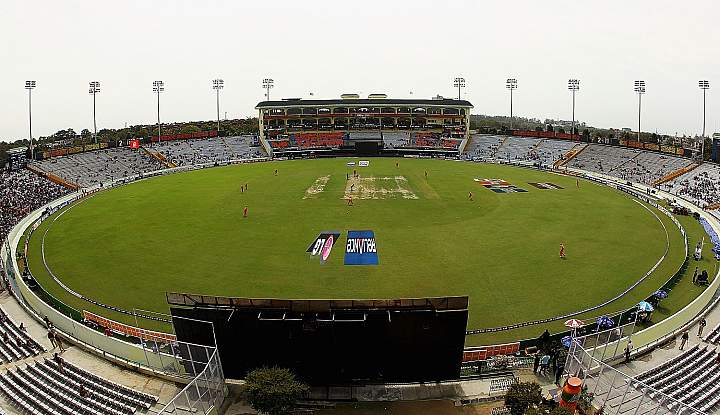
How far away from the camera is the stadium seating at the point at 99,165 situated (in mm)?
74875

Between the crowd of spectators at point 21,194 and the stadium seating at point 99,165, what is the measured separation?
13.4 ft

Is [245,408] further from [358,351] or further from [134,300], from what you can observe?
[134,300]

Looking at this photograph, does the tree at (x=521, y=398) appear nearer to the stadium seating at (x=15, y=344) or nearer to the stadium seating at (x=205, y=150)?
the stadium seating at (x=15, y=344)

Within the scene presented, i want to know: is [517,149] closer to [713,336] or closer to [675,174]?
[675,174]

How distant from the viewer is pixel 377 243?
131 feet

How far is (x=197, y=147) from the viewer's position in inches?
4006

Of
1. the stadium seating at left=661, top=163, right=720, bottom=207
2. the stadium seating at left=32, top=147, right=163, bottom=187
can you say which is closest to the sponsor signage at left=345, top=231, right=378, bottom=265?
the stadium seating at left=661, top=163, right=720, bottom=207

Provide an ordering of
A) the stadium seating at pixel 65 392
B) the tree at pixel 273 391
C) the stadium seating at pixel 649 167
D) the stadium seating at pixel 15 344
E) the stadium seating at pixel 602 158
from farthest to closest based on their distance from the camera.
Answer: the stadium seating at pixel 602 158 < the stadium seating at pixel 649 167 < the stadium seating at pixel 15 344 < the stadium seating at pixel 65 392 < the tree at pixel 273 391

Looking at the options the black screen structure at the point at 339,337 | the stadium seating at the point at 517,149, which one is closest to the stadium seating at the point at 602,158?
the stadium seating at the point at 517,149

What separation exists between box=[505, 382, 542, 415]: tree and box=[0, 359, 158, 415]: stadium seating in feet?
44.3

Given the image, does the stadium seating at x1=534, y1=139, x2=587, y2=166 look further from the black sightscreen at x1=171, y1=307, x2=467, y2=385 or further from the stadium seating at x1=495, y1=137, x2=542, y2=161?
the black sightscreen at x1=171, y1=307, x2=467, y2=385

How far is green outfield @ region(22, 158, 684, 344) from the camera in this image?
99.5 ft

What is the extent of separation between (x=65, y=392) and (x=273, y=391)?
31.4 feet

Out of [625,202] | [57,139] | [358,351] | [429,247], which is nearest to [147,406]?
[358,351]
